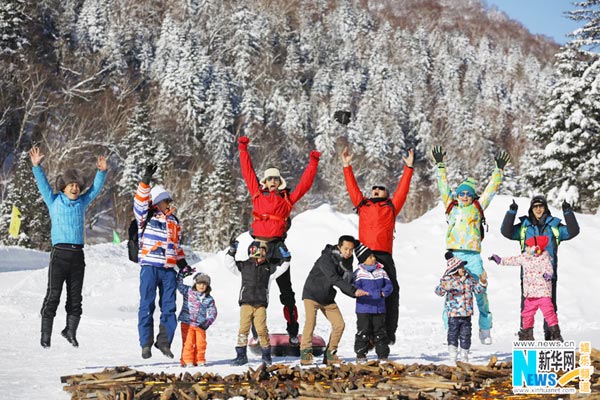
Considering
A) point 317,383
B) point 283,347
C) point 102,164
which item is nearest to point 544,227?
point 283,347

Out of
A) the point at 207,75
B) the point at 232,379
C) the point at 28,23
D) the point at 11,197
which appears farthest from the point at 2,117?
the point at 232,379

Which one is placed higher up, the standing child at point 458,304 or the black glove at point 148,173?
the black glove at point 148,173

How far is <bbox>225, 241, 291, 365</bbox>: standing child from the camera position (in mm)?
6672

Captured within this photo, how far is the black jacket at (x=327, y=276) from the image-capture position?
685 centimetres

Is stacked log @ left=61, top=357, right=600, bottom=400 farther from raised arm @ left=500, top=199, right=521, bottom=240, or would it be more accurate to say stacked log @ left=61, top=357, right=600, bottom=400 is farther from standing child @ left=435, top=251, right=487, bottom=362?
raised arm @ left=500, top=199, right=521, bottom=240

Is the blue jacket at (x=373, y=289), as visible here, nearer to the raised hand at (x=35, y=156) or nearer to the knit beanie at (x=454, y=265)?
the knit beanie at (x=454, y=265)

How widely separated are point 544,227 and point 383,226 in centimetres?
189

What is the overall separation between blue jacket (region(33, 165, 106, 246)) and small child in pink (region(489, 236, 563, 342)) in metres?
4.41

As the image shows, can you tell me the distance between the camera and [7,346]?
25.7 feet

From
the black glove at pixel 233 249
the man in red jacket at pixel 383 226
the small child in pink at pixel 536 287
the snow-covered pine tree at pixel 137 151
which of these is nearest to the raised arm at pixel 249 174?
the black glove at pixel 233 249

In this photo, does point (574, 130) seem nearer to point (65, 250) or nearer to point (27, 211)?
point (65, 250)

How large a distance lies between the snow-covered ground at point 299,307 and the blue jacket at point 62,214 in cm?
121

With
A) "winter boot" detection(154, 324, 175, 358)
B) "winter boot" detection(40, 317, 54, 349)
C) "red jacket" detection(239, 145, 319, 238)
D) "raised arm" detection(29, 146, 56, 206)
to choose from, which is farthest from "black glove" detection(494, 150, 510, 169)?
"winter boot" detection(40, 317, 54, 349)

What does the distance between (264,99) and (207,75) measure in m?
12.3
